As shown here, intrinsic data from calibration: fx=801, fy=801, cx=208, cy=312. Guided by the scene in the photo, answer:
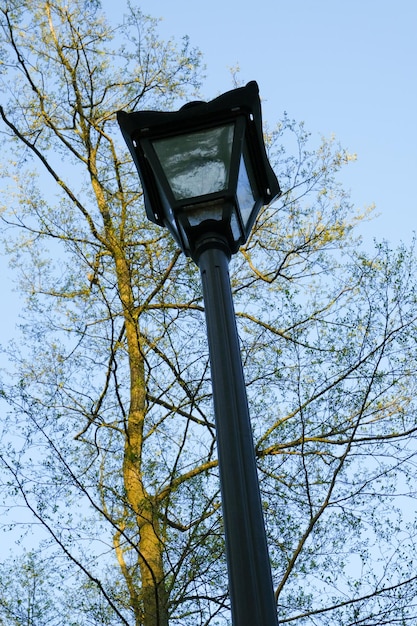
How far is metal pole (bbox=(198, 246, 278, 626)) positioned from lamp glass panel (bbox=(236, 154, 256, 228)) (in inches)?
12.8

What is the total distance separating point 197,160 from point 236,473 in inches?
49.2

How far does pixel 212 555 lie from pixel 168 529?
15.2 inches

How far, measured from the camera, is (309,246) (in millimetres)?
8984

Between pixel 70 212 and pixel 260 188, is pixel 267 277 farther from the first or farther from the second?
pixel 260 188

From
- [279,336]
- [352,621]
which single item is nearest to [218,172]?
[352,621]

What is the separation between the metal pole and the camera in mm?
1948

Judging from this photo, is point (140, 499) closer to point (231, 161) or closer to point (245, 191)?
point (245, 191)

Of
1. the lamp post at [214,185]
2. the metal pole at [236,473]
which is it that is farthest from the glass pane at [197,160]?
the metal pole at [236,473]

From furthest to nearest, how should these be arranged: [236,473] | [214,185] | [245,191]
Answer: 1. [245,191]
2. [214,185]
3. [236,473]

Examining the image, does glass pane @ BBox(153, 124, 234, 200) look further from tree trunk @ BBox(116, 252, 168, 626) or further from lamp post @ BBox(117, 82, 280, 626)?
tree trunk @ BBox(116, 252, 168, 626)

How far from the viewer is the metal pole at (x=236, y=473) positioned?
76.7 inches

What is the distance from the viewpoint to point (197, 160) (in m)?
2.92

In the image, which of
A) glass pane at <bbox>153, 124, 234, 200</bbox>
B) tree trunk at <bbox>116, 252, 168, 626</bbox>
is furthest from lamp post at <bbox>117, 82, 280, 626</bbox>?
tree trunk at <bbox>116, 252, 168, 626</bbox>

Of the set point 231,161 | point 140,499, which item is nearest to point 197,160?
point 231,161
